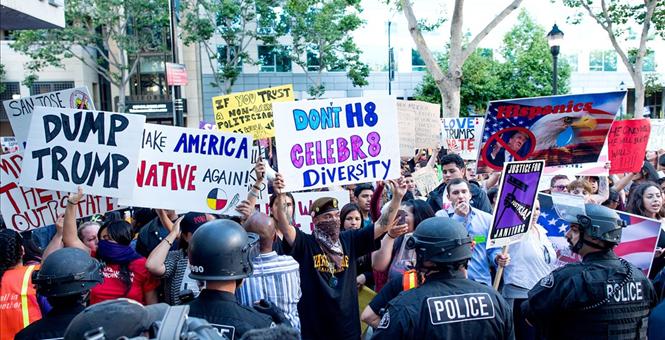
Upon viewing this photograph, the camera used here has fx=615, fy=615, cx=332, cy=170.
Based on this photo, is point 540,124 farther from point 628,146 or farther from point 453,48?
point 453,48

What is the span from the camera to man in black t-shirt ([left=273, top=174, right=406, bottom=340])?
4.57 meters

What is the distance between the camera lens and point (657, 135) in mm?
13297

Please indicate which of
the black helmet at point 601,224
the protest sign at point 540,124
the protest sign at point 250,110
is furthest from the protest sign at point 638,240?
the protest sign at point 250,110

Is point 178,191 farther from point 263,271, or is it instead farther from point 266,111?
point 266,111

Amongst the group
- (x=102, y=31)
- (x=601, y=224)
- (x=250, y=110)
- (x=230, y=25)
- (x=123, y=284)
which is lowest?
(x=123, y=284)

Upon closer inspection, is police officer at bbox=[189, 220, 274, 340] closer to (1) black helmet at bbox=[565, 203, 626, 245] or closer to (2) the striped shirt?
(2) the striped shirt

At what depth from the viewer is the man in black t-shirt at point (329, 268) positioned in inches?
180

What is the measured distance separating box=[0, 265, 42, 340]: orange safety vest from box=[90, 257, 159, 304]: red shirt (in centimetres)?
75

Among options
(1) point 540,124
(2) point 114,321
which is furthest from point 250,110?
(2) point 114,321

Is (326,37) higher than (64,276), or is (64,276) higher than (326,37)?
(326,37)

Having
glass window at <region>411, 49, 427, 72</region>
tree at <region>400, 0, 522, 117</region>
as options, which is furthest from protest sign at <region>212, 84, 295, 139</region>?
glass window at <region>411, 49, 427, 72</region>

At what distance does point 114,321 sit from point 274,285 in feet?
6.65

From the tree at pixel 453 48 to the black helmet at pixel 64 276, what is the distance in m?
15.3

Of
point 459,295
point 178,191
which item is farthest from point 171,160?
point 459,295
